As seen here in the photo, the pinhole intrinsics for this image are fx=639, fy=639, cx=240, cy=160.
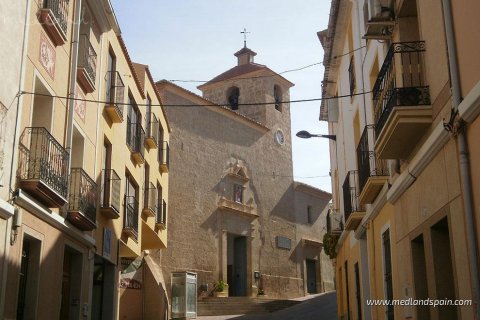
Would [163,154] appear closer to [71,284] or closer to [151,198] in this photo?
[151,198]

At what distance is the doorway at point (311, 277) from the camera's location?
122 ft

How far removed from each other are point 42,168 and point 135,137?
Result: 7.96 m

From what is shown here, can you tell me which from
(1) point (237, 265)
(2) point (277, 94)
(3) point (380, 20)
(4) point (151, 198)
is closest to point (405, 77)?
(3) point (380, 20)

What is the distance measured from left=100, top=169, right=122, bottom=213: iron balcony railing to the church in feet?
38.6

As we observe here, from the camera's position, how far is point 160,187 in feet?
74.7

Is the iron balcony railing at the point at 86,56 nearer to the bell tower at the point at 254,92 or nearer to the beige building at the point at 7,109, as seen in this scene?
the beige building at the point at 7,109

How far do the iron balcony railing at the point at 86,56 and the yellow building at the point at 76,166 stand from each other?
2 cm

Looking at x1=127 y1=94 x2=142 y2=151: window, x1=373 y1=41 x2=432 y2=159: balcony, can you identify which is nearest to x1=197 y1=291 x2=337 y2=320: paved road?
x1=127 y1=94 x2=142 y2=151: window

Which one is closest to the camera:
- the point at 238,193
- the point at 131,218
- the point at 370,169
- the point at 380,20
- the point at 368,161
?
the point at 380,20

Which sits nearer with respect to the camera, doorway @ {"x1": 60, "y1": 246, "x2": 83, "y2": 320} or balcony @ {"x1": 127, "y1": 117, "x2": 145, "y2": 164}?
doorway @ {"x1": 60, "y1": 246, "x2": 83, "y2": 320}

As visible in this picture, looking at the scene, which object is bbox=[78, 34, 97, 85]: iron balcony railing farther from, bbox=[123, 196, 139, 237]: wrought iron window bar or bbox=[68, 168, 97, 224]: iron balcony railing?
bbox=[123, 196, 139, 237]: wrought iron window bar

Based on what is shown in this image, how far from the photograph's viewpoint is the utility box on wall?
2461cm

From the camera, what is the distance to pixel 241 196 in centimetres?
3319

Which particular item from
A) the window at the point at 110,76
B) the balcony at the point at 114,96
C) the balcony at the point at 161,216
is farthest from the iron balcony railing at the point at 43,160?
the balcony at the point at 161,216
